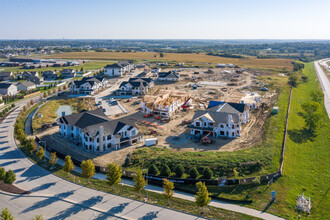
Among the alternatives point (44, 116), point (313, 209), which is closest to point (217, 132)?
point (313, 209)

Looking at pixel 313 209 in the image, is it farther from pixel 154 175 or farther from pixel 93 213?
pixel 93 213

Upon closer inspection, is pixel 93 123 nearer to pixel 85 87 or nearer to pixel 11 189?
pixel 11 189

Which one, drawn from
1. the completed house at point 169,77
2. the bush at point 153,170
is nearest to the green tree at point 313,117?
the bush at point 153,170

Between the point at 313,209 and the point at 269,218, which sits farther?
the point at 313,209

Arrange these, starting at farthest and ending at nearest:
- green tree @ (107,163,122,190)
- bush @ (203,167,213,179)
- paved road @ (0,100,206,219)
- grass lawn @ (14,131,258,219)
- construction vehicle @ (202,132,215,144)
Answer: construction vehicle @ (202,132,215,144), bush @ (203,167,213,179), green tree @ (107,163,122,190), grass lawn @ (14,131,258,219), paved road @ (0,100,206,219)

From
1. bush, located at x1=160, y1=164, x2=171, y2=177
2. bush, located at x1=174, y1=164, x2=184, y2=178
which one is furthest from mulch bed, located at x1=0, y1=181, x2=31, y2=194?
bush, located at x1=174, y1=164, x2=184, y2=178

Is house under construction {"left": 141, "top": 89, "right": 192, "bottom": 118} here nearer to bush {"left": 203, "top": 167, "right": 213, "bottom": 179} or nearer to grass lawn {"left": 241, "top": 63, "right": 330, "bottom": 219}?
grass lawn {"left": 241, "top": 63, "right": 330, "bottom": 219}

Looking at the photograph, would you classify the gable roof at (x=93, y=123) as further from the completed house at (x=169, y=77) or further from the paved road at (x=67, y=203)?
the completed house at (x=169, y=77)
